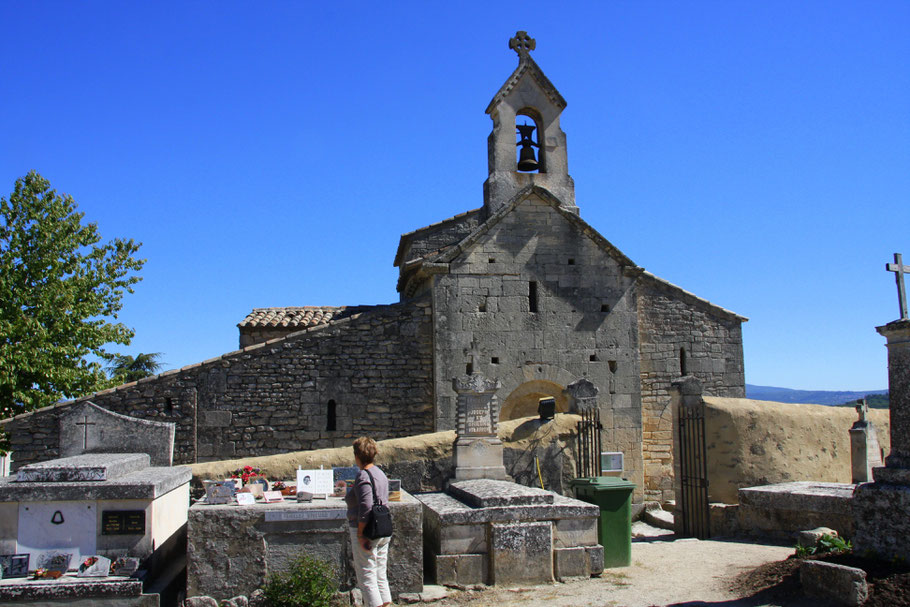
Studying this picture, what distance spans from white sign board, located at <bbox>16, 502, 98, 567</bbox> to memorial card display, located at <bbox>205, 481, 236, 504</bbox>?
103 cm

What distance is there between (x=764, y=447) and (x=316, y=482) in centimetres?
799

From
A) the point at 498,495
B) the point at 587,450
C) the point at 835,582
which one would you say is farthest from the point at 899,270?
the point at 587,450

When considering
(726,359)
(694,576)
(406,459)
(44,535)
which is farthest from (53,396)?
(726,359)

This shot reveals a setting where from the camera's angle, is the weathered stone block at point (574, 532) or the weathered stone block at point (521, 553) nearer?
the weathered stone block at point (521, 553)

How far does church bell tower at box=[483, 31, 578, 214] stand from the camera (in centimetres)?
1664

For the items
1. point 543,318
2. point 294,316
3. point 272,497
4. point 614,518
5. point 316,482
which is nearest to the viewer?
point 272,497

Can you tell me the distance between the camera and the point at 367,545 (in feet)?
19.9

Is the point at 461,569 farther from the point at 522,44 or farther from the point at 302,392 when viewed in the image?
the point at 522,44

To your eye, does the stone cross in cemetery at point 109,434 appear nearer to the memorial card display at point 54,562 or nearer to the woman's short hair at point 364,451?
the memorial card display at point 54,562

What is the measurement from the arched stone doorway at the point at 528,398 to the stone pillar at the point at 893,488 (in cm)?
886

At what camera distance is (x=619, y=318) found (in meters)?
16.2

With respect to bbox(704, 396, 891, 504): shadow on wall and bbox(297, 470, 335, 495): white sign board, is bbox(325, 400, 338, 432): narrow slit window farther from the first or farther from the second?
bbox(704, 396, 891, 504): shadow on wall

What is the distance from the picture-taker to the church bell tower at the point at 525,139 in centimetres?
1664

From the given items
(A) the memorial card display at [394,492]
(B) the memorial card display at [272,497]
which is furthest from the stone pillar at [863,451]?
(B) the memorial card display at [272,497]
